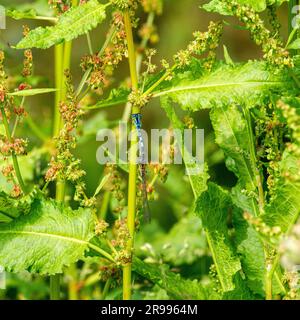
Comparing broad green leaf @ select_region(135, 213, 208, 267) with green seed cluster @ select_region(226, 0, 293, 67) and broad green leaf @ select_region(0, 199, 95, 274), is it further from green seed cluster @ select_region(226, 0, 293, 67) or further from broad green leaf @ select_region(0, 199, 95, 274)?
green seed cluster @ select_region(226, 0, 293, 67)

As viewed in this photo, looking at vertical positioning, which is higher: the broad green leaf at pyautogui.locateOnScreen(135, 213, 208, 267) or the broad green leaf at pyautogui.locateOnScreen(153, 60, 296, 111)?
the broad green leaf at pyautogui.locateOnScreen(153, 60, 296, 111)

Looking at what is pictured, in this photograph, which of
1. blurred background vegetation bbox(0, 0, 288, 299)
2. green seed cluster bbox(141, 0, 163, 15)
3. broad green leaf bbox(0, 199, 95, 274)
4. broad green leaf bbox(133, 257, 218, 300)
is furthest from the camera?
blurred background vegetation bbox(0, 0, 288, 299)

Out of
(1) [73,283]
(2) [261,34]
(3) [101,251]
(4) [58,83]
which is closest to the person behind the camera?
(2) [261,34]

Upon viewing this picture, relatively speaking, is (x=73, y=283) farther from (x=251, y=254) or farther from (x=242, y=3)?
(x=242, y=3)

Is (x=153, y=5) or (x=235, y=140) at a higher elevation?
(x=153, y=5)

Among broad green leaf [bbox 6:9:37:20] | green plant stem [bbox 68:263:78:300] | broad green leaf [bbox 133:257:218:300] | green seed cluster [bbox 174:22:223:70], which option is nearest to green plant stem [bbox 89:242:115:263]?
broad green leaf [bbox 133:257:218:300]

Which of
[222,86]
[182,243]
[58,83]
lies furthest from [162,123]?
[222,86]

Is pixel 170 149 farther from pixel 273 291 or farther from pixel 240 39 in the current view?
pixel 240 39

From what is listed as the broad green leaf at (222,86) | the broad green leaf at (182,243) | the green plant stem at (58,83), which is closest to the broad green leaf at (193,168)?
the broad green leaf at (222,86)
